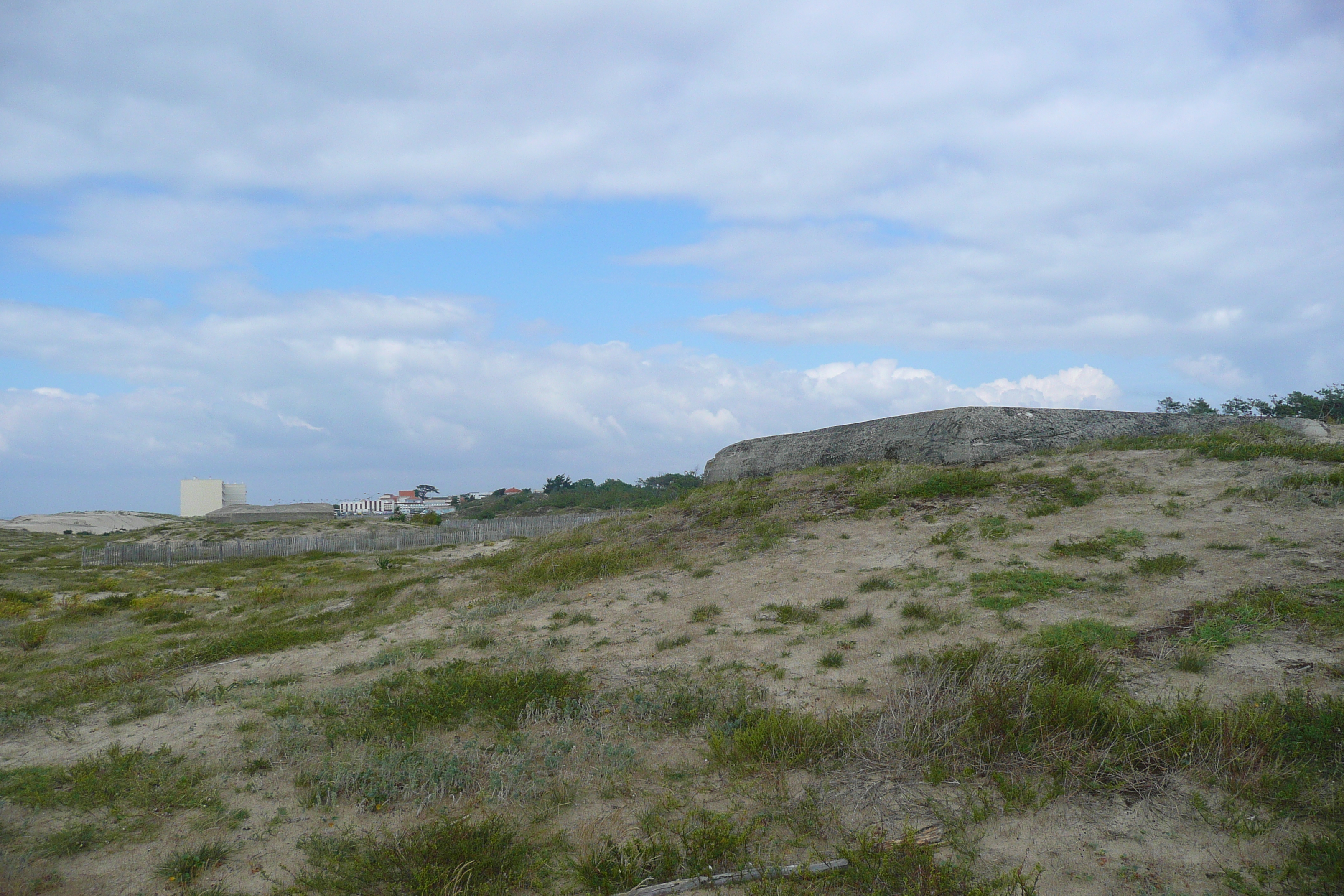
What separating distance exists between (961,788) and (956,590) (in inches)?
124

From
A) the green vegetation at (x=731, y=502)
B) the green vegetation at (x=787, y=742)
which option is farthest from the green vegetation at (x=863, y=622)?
the green vegetation at (x=731, y=502)

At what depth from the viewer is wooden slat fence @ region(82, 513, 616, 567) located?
2456 cm

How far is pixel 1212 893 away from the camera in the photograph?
2.77m

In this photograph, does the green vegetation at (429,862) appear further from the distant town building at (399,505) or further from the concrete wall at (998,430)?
the distant town building at (399,505)

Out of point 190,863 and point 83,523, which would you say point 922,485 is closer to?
point 190,863

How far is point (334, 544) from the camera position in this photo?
25812 millimetres

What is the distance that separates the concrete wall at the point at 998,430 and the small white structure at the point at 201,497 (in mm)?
62123

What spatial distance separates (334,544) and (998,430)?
2303 cm

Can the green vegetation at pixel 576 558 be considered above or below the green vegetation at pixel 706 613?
above

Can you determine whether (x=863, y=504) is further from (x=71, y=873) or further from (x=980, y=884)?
(x=71, y=873)

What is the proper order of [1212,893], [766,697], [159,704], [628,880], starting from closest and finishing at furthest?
[1212,893] < [628,880] < [766,697] < [159,704]

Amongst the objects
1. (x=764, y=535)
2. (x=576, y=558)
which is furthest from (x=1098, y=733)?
(x=576, y=558)

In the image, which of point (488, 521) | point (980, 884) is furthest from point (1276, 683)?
point (488, 521)

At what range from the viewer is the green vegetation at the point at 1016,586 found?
19.9ft
